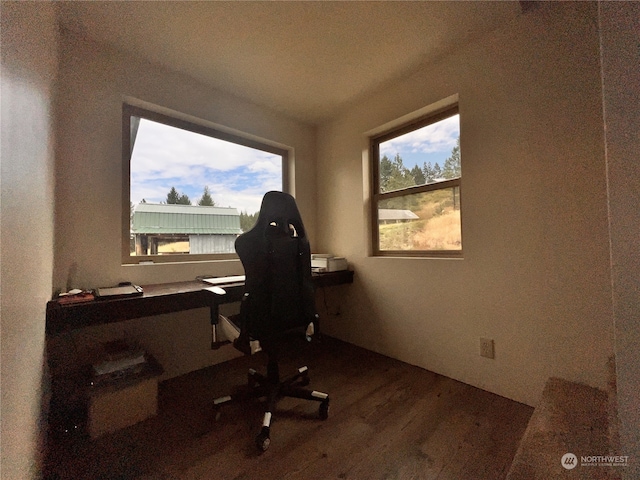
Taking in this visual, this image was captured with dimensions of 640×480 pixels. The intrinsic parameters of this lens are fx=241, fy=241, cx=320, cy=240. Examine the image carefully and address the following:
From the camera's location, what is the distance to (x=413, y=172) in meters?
2.23

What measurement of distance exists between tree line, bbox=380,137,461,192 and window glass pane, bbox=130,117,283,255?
132cm

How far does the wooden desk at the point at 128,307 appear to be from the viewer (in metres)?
1.18

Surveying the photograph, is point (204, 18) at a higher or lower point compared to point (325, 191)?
higher

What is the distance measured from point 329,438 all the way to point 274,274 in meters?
0.92

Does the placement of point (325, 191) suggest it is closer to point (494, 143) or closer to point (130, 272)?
point (494, 143)

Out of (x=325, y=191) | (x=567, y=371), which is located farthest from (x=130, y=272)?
(x=567, y=371)

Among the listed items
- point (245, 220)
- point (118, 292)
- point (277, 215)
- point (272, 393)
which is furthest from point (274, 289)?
point (245, 220)

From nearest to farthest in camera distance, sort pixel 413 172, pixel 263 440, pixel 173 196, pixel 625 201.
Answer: pixel 625 201 < pixel 263 440 < pixel 173 196 < pixel 413 172

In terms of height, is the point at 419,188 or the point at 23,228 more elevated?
the point at 419,188

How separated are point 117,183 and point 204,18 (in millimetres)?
1261

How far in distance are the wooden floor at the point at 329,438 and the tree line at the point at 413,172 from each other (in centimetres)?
163

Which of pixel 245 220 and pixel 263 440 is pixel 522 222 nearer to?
pixel 263 440

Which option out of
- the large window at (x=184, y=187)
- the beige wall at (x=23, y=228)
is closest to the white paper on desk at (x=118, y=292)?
the beige wall at (x=23, y=228)

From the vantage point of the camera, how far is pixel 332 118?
276 centimetres
